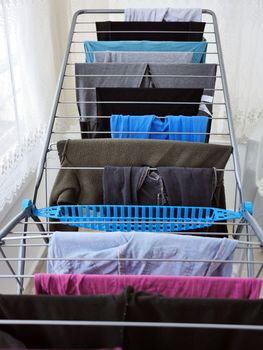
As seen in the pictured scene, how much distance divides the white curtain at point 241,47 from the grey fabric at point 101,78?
762mm

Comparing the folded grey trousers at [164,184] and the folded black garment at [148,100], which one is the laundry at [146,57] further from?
the folded grey trousers at [164,184]

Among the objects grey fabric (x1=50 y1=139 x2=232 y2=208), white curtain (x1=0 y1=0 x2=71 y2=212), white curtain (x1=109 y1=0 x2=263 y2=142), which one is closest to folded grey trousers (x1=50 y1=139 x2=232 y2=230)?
Answer: grey fabric (x1=50 y1=139 x2=232 y2=208)

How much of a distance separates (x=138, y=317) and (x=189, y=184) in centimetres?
43

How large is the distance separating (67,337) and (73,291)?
0.08 meters

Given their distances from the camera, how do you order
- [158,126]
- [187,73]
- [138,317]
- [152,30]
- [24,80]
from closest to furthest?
[138,317] < [158,126] < [187,73] < [152,30] < [24,80]

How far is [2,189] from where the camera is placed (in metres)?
1.36

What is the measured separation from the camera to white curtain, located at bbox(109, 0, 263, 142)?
1765 millimetres

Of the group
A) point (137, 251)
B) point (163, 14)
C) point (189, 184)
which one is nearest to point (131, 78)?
point (163, 14)

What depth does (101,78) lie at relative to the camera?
1.18m

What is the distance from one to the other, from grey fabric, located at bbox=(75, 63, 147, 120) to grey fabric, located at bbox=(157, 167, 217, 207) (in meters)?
0.40

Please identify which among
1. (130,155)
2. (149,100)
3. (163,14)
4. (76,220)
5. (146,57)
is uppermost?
(163,14)

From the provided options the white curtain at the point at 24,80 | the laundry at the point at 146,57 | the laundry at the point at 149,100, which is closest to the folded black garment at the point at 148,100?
the laundry at the point at 149,100

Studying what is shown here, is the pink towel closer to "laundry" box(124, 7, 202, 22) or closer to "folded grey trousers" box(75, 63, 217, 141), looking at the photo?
"folded grey trousers" box(75, 63, 217, 141)

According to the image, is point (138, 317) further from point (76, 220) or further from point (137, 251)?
point (76, 220)
